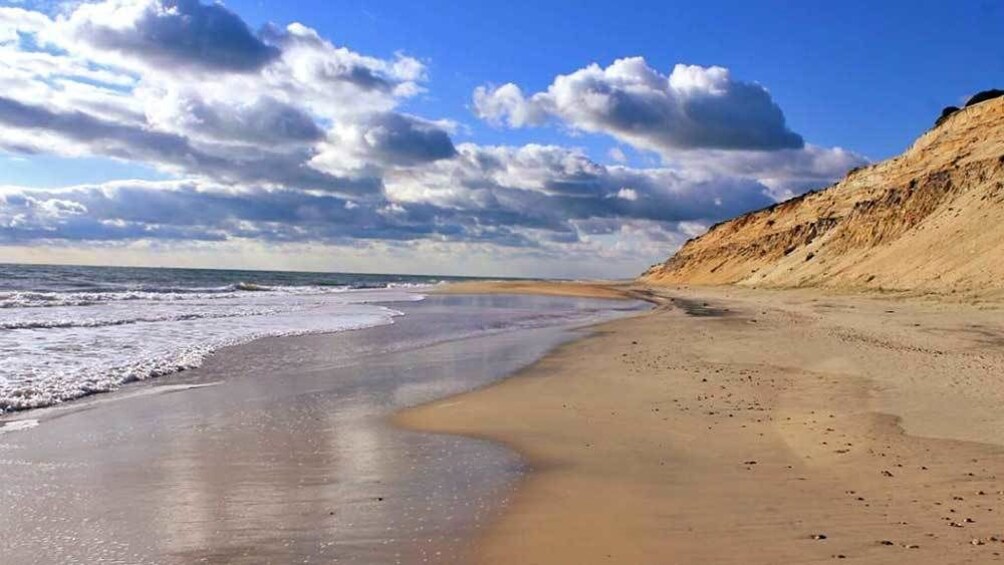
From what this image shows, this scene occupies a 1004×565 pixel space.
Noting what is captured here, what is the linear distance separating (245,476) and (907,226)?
43300 mm

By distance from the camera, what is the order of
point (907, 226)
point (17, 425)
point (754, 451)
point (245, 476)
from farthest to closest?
1. point (907, 226)
2. point (17, 425)
3. point (754, 451)
4. point (245, 476)

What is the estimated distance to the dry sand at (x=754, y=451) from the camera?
17.1 feet

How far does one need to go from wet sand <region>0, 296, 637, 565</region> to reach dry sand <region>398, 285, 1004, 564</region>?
0.61 m

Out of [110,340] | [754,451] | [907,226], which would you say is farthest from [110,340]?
[907,226]

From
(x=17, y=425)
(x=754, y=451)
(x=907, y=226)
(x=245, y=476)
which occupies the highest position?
(x=907, y=226)

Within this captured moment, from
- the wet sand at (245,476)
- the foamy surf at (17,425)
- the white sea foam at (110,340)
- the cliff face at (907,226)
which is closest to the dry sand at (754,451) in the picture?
the wet sand at (245,476)

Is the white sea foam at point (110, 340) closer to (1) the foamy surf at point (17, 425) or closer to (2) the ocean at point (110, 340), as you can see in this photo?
(2) the ocean at point (110, 340)

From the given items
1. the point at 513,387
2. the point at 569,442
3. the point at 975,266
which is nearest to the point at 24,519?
the point at 569,442

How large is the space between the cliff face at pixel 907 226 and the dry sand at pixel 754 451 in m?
16.4

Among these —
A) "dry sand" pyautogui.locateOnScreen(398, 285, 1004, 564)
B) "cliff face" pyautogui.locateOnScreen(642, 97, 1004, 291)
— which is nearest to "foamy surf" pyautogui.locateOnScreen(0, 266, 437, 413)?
"dry sand" pyautogui.locateOnScreen(398, 285, 1004, 564)

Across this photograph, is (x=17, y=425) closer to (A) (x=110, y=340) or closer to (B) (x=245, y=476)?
(B) (x=245, y=476)

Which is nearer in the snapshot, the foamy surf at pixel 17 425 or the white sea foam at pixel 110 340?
the foamy surf at pixel 17 425

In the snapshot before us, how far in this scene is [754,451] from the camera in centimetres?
786

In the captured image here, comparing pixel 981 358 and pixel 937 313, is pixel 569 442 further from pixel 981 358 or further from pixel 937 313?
pixel 937 313
